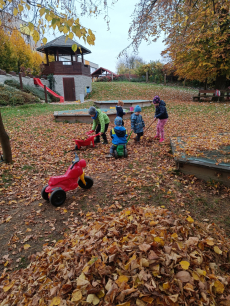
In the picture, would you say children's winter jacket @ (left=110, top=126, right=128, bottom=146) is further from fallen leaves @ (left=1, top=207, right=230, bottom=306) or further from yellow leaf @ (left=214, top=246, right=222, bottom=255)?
yellow leaf @ (left=214, top=246, right=222, bottom=255)

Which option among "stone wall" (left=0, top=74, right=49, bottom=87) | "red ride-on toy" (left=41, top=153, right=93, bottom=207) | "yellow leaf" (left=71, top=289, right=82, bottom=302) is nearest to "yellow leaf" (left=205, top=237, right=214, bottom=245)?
"yellow leaf" (left=71, top=289, right=82, bottom=302)

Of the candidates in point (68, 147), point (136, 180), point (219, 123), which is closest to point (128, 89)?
point (219, 123)

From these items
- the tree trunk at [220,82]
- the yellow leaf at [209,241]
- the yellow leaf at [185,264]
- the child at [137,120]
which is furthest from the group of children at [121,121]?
the tree trunk at [220,82]

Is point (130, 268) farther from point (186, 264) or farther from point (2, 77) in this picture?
point (2, 77)

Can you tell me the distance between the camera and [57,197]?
12.3 feet

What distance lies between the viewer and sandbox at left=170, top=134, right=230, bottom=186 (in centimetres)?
396

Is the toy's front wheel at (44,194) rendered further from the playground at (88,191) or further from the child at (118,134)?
the child at (118,134)

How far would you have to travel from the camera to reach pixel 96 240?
2361 mm

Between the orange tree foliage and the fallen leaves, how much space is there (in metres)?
4.55

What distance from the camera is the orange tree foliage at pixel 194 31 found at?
4.73 metres

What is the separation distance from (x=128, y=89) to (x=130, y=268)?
22900 mm

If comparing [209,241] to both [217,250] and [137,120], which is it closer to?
[217,250]

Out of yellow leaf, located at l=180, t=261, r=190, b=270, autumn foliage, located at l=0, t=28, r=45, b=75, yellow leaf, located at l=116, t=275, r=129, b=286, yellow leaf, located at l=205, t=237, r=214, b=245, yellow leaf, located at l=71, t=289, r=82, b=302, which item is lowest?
yellow leaf, located at l=71, t=289, r=82, b=302

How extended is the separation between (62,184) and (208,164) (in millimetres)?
3119
